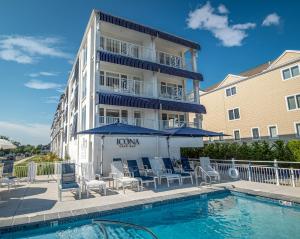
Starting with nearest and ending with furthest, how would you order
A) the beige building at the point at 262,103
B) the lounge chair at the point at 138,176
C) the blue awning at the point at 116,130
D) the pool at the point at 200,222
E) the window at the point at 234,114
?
the pool at the point at 200,222 → the blue awning at the point at 116,130 → the lounge chair at the point at 138,176 → the beige building at the point at 262,103 → the window at the point at 234,114

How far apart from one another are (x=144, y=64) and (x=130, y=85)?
2619 millimetres

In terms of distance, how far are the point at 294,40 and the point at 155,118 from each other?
2082 cm

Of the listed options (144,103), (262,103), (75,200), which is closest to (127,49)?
(144,103)

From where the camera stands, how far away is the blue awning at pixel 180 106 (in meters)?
21.3

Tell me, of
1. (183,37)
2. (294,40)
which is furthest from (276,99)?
(183,37)

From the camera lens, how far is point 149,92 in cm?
2223

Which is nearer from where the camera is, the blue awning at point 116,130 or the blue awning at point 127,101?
the blue awning at point 116,130

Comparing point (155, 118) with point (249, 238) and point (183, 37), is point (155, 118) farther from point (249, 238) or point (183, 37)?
point (249, 238)

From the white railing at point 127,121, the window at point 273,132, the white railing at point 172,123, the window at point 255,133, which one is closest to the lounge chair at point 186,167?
the white railing at point 127,121

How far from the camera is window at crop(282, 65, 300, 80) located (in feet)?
81.2

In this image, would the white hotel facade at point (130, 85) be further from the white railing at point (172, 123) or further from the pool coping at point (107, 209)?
the pool coping at point (107, 209)

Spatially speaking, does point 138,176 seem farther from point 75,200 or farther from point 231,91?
point 231,91

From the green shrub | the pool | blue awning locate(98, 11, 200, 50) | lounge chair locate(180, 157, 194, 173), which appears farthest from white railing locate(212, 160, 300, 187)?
blue awning locate(98, 11, 200, 50)

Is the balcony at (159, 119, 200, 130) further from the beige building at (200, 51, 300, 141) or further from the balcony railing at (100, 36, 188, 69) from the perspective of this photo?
the beige building at (200, 51, 300, 141)
